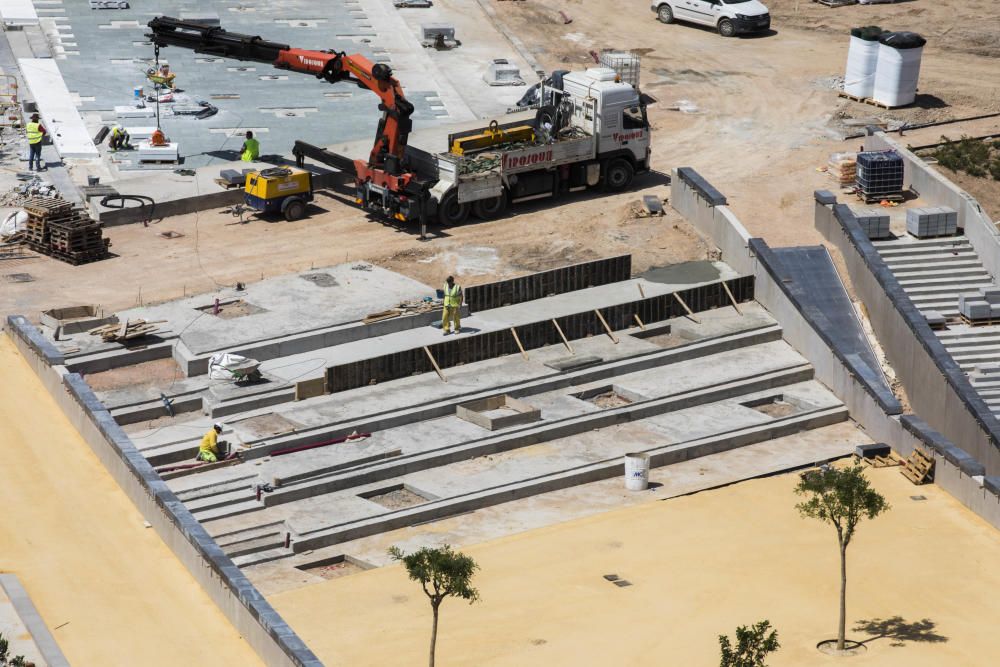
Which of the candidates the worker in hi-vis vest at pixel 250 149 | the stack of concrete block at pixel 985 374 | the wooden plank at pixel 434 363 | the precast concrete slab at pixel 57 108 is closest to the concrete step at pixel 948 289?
the stack of concrete block at pixel 985 374

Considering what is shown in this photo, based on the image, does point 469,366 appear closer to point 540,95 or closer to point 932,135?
point 540,95

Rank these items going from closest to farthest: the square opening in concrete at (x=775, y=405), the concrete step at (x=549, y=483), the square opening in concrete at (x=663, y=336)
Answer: the concrete step at (x=549, y=483), the square opening in concrete at (x=775, y=405), the square opening in concrete at (x=663, y=336)

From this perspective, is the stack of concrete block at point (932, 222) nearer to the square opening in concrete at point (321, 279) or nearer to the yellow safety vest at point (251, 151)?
the square opening in concrete at point (321, 279)

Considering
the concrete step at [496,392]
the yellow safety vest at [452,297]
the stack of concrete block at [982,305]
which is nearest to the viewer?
the concrete step at [496,392]

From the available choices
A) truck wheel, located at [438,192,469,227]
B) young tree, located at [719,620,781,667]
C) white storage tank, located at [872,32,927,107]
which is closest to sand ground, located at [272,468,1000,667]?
young tree, located at [719,620,781,667]

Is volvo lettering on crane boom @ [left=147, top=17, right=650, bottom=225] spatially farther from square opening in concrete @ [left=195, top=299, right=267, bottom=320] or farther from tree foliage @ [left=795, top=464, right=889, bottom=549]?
tree foliage @ [left=795, top=464, right=889, bottom=549]
